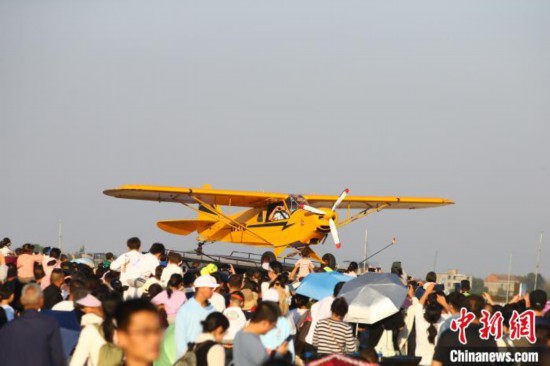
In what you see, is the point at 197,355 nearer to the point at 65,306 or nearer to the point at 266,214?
the point at 65,306

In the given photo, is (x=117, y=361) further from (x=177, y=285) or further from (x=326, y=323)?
(x=177, y=285)

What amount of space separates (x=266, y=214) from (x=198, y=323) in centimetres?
2675

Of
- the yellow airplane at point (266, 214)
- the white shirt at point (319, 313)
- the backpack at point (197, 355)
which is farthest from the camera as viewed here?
the yellow airplane at point (266, 214)

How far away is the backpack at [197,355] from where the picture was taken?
7664 mm

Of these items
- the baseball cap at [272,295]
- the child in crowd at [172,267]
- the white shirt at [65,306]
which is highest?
the child in crowd at [172,267]

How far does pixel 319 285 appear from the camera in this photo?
13.5 m

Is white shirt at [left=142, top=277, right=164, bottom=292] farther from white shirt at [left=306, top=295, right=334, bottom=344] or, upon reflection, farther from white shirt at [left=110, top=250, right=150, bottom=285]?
white shirt at [left=306, top=295, right=334, bottom=344]

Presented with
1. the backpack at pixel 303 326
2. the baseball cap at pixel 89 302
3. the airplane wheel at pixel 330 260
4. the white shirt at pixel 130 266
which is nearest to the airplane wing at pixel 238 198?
the airplane wheel at pixel 330 260

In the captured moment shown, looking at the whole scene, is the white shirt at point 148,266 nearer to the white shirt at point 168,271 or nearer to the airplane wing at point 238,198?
the white shirt at point 168,271

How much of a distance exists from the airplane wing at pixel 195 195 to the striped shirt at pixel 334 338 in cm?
2346

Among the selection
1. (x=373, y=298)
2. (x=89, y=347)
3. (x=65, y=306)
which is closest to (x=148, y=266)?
(x=65, y=306)

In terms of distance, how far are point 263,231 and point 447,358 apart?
2670cm

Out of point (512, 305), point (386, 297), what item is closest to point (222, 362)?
point (386, 297)

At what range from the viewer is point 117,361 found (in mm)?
7223
